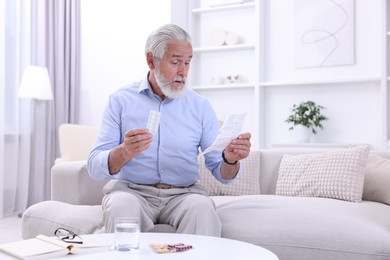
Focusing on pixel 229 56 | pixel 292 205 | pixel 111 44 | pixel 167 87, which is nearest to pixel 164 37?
pixel 167 87

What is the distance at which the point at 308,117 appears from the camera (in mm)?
4797

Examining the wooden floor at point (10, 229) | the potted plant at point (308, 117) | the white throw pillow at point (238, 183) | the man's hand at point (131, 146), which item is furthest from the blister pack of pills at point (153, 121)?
the potted plant at point (308, 117)

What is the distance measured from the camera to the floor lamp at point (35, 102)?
4773 millimetres

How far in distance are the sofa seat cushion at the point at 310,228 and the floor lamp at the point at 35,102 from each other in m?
2.96

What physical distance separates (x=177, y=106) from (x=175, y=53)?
241 mm

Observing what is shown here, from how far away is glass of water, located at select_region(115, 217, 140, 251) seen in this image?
146 centimetres

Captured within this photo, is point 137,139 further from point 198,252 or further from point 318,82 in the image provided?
point 318,82

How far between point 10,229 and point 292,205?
8.75 ft

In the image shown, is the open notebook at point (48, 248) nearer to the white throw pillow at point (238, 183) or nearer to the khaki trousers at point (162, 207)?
the khaki trousers at point (162, 207)

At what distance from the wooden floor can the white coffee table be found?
7.74 feet

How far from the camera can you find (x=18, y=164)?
5055mm

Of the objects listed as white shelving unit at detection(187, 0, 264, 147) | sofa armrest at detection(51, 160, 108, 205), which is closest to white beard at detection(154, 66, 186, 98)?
sofa armrest at detection(51, 160, 108, 205)

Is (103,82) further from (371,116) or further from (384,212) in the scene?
(384,212)

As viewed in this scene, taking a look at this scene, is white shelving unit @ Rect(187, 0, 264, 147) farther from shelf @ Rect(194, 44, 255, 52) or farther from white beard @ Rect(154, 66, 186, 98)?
white beard @ Rect(154, 66, 186, 98)
